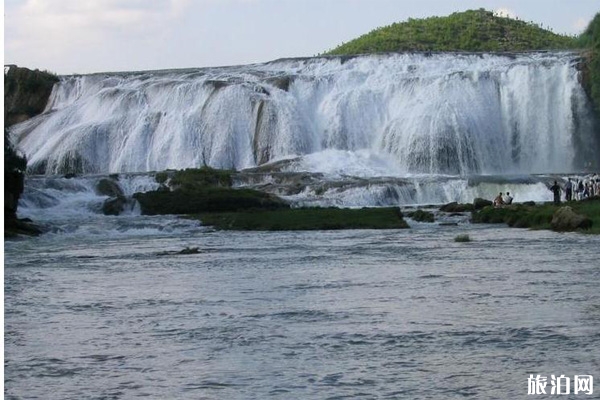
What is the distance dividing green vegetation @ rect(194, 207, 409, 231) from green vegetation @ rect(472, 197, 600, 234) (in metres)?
2.70

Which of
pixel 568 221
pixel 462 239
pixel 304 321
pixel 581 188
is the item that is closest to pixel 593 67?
pixel 581 188

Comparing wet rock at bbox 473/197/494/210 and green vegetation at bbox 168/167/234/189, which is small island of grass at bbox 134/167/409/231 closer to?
green vegetation at bbox 168/167/234/189

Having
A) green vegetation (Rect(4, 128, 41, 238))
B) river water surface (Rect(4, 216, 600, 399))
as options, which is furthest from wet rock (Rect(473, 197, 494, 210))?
green vegetation (Rect(4, 128, 41, 238))

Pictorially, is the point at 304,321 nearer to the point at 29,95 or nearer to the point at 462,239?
the point at 462,239

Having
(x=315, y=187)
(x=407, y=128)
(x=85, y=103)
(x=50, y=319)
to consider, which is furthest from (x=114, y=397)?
(x=85, y=103)

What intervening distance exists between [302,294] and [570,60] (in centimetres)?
4940

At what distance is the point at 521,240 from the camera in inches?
1227

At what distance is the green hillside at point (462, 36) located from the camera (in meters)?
116

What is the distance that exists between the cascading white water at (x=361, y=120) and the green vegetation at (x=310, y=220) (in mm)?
20843

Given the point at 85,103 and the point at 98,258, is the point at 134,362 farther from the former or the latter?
the point at 85,103

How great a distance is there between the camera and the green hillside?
116 meters

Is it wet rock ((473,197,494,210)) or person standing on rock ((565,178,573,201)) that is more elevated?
person standing on rock ((565,178,573,201))

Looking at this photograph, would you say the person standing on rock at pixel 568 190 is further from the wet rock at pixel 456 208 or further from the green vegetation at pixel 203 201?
the green vegetation at pixel 203 201

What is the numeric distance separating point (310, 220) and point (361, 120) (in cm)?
2820
